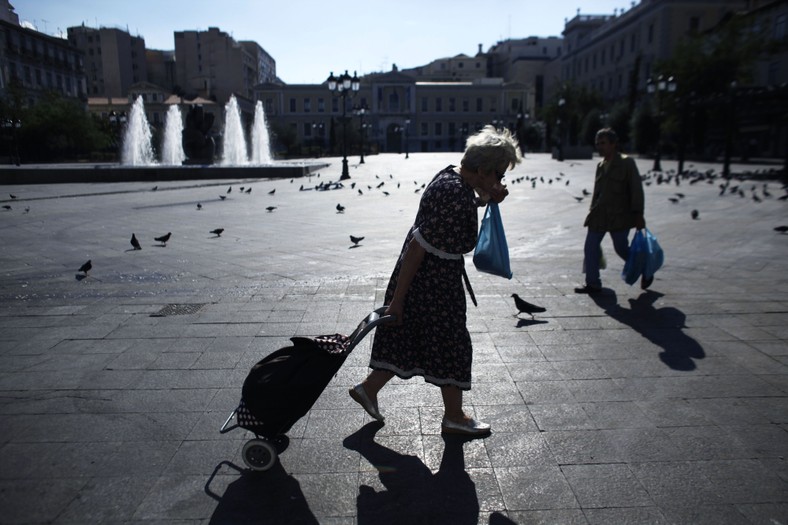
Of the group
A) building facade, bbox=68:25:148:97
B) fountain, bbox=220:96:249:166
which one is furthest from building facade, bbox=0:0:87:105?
building facade, bbox=68:25:148:97

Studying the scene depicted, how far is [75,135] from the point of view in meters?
47.8

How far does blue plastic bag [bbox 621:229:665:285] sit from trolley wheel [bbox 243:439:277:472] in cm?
416

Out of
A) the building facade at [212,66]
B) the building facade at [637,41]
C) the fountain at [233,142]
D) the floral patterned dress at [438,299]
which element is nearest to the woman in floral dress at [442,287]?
the floral patterned dress at [438,299]

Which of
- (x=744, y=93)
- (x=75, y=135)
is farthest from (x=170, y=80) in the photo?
(x=744, y=93)

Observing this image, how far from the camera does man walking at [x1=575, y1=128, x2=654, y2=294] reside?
546 cm

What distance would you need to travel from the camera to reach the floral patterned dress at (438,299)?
8.75 ft

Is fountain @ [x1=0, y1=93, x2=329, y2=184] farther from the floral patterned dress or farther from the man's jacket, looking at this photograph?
the floral patterned dress

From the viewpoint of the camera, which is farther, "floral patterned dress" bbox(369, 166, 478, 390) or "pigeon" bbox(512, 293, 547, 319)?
"pigeon" bbox(512, 293, 547, 319)

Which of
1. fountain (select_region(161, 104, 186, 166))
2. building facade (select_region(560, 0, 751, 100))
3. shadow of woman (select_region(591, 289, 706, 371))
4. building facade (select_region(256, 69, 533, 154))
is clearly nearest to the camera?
shadow of woman (select_region(591, 289, 706, 371))

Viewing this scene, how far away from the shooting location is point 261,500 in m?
2.42

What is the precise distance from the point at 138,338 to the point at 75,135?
51.3 m

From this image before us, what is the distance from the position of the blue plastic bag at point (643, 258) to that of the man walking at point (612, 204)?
13 centimetres

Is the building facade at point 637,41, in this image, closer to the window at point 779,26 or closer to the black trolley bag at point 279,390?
the window at point 779,26

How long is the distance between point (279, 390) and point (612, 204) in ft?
13.8
